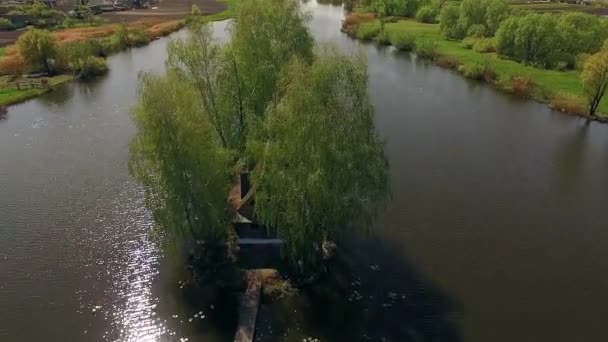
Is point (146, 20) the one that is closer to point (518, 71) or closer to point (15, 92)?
point (15, 92)

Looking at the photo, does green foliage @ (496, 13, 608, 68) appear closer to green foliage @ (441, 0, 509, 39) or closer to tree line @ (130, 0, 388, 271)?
green foliage @ (441, 0, 509, 39)

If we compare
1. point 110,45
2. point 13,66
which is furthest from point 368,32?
point 13,66

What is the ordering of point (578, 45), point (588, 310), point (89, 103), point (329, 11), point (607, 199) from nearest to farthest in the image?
point (588, 310)
point (607, 199)
point (89, 103)
point (578, 45)
point (329, 11)

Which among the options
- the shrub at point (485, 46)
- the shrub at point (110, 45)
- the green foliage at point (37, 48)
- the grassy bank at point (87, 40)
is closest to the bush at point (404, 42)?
the shrub at point (485, 46)

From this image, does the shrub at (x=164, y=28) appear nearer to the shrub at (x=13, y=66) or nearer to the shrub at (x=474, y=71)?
the shrub at (x=13, y=66)

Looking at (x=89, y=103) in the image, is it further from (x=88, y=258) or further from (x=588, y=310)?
(x=588, y=310)

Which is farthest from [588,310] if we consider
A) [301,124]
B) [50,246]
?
[50,246]

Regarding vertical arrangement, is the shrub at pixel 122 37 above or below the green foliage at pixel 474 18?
below
